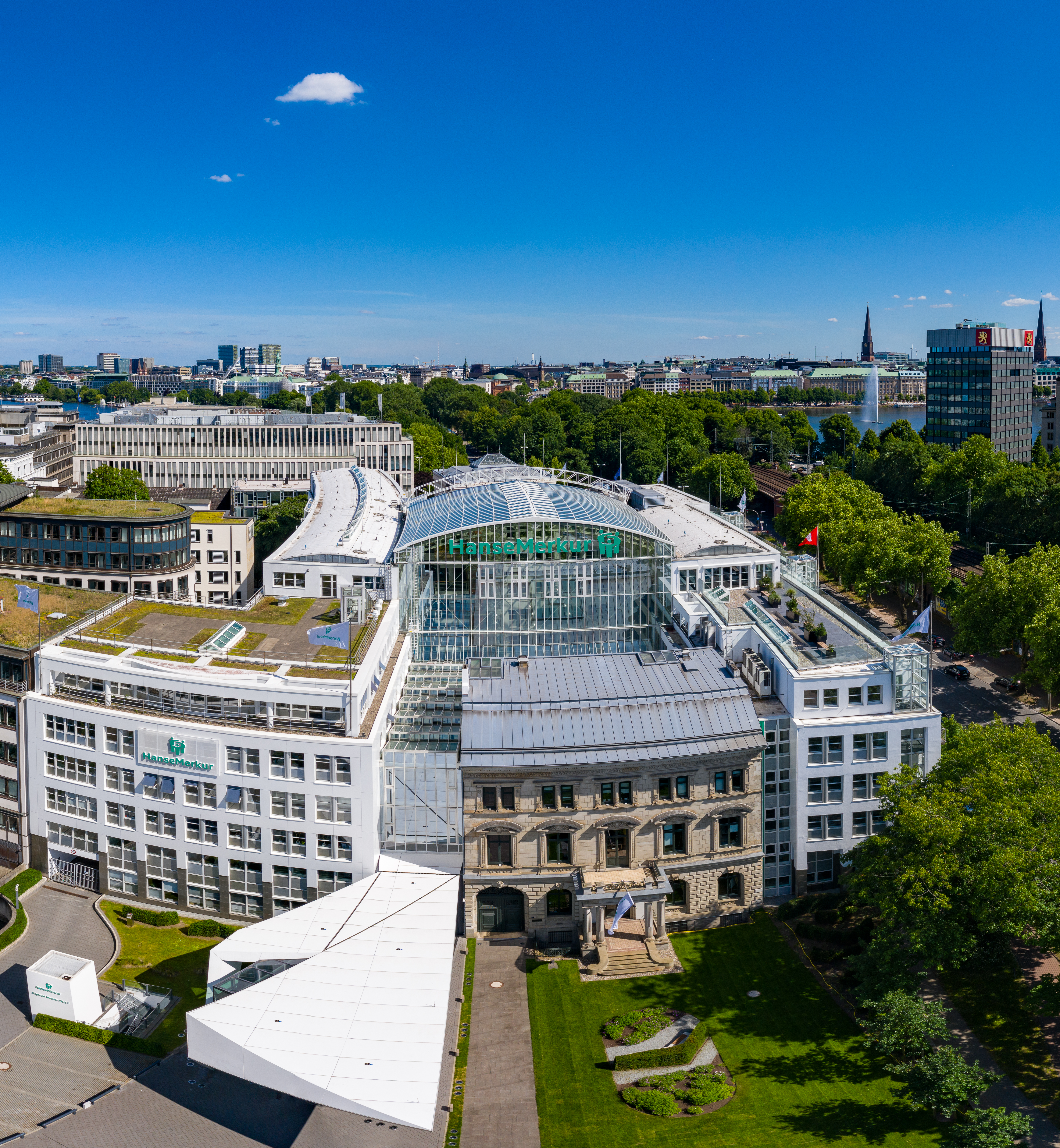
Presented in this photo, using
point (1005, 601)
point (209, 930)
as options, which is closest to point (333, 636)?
point (209, 930)

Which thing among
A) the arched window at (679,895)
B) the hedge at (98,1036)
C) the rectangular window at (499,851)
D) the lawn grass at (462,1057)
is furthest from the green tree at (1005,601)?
the hedge at (98,1036)

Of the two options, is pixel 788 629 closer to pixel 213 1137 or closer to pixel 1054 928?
pixel 1054 928

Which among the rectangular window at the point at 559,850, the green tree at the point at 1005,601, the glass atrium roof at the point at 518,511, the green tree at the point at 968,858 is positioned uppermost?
the glass atrium roof at the point at 518,511

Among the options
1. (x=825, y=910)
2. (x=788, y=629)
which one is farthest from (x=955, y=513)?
(x=825, y=910)

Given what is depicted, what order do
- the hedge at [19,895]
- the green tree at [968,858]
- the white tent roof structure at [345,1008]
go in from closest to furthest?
1. the white tent roof structure at [345,1008]
2. the green tree at [968,858]
3. the hedge at [19,895]

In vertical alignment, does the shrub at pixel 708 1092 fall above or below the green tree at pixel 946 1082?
below

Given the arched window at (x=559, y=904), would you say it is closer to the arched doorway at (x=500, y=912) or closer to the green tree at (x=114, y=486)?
the arched doorway at (x=500, y=912)
